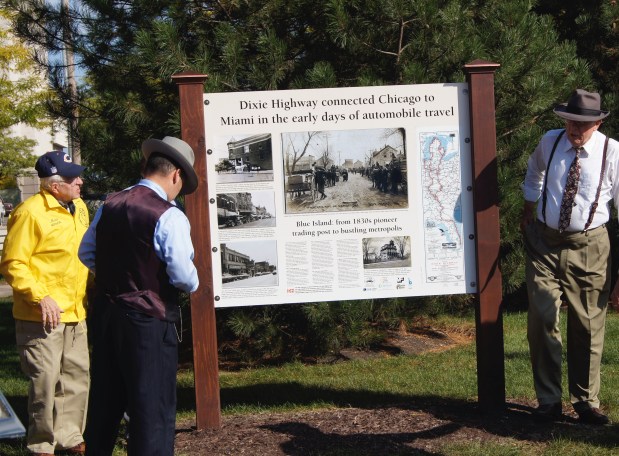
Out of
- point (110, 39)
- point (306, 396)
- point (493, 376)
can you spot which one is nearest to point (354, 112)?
point (493, 376)

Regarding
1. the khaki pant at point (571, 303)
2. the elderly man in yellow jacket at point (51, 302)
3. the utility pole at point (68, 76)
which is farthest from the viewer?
the utility pole at point (68, 76)

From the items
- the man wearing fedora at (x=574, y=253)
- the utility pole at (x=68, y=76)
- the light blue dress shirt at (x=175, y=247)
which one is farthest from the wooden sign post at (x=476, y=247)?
the utility pole at (x=68, y=76)

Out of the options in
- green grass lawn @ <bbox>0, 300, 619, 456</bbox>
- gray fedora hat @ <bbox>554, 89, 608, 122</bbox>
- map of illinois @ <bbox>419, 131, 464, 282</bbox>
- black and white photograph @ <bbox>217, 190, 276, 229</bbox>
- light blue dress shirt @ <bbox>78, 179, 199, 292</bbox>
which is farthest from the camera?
map of illinois @ <bbox>419, 131, 464, 282</bbox>

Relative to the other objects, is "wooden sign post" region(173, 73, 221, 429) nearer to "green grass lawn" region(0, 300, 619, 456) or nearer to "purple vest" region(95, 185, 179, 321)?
"green grass lawn" region(0, 300, 619, 456)

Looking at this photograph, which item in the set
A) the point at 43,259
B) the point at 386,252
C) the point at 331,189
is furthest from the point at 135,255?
the point at 386,252

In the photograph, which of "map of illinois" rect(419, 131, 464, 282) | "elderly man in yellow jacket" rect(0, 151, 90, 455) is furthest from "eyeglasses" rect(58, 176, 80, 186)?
"map of illinois" rect(419, 131, 464, 282)

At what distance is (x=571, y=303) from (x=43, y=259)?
3.36 meters

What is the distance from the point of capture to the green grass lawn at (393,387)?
509 cm

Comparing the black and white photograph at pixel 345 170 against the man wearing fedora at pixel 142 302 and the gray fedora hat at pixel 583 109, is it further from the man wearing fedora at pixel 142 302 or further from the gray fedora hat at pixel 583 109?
the man wearing fedora at pixel 142 302

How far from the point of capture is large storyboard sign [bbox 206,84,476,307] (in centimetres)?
563

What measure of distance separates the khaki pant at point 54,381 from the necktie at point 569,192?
3.15 meters

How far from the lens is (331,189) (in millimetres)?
5648

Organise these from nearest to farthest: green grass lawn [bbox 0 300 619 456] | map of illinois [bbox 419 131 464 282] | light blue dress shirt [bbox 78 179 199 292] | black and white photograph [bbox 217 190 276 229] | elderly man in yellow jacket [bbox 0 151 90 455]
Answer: light blue dress shirt [bbox 78 179 199 292] < green grass lawn [bbox 0 300 619 456] < elderly man in yellow jacket [bbox 0 151 90 455] < black and white photograph [bbox 217 190 276 229] < map of illinois [bbox 419 131 464 282]

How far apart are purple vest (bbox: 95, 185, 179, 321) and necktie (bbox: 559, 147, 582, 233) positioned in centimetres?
269
